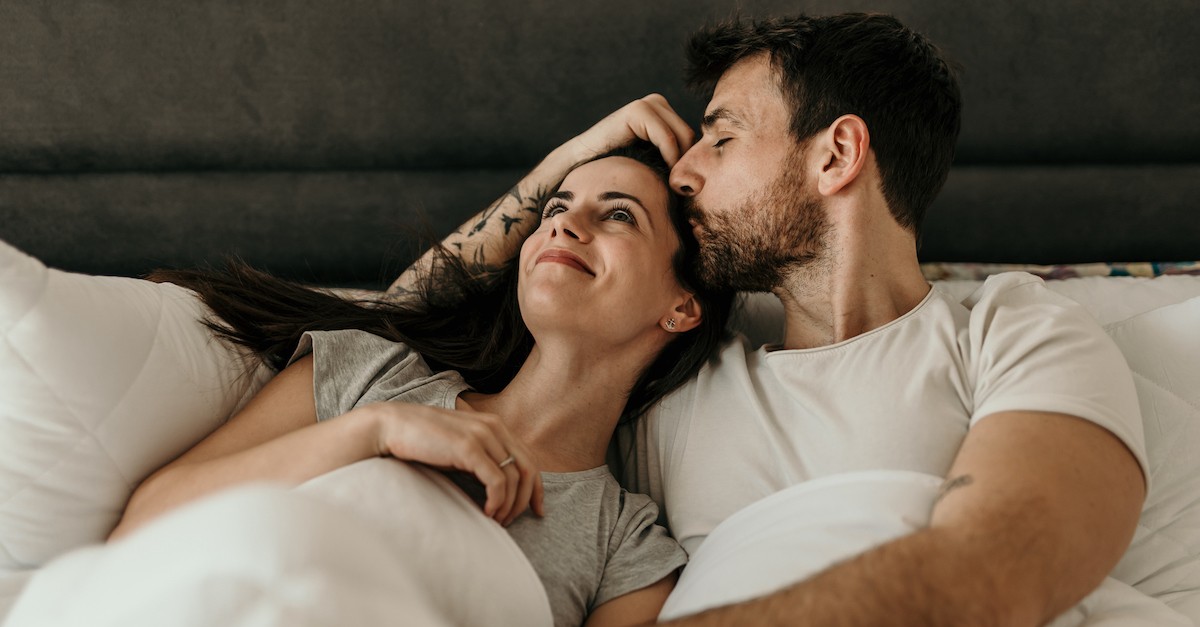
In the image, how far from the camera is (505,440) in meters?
1.04

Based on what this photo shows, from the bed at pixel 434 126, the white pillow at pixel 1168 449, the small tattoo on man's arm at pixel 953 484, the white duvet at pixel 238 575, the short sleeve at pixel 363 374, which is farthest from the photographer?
the bed at pixel 434 126

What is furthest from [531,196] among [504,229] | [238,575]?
[238,575]

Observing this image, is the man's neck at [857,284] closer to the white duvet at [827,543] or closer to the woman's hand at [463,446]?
the white duvet at [827,543]

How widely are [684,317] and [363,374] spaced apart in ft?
1.68

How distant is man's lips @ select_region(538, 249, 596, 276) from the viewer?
1271 mm

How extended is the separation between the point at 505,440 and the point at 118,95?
3.74ft

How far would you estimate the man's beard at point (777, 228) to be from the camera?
1.31 metres

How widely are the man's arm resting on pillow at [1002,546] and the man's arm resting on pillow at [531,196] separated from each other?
73 centimetres

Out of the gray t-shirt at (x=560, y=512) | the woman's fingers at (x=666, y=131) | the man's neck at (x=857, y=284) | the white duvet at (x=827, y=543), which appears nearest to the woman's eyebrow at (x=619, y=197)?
the woman's fingers at (x=666, y=131)

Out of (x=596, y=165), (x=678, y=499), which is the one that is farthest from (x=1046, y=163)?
(x=678, y=499)

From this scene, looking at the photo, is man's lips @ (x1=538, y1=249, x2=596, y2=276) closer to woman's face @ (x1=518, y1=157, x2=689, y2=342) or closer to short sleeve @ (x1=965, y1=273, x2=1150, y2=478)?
woman's face @ (x1=518, y1=157, x2=689, y2=342)

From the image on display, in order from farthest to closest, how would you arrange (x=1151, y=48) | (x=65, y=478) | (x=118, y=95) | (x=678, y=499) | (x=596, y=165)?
(x=1151, y=48), (x=118, y=95), (x=596, y=165), (x=678, y=499), (x=65, y=478)

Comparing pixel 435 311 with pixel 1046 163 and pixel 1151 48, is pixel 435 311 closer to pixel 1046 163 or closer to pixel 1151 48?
pixel 1046 163

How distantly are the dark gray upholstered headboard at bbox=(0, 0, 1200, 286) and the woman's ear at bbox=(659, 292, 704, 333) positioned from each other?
1.60 ft
